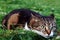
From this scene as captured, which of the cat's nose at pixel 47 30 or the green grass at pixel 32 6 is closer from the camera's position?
the cat's nose at pixel 47 30

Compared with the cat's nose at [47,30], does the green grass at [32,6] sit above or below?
above

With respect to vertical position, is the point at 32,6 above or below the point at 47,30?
above

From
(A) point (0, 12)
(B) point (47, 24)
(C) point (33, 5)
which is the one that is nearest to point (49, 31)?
(B) point (47, 24)

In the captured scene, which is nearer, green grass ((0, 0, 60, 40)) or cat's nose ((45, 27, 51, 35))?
cat's nose ((45, 27, 51, 35))

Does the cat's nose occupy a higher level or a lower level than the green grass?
lower

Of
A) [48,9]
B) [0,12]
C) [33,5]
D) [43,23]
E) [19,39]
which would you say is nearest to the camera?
[19,39]

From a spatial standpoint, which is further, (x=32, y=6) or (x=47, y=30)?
(x=32, y=6)

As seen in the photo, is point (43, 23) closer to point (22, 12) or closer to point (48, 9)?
point (22, 12)

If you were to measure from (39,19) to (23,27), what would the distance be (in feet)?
1.71

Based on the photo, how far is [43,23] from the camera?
6672 mm

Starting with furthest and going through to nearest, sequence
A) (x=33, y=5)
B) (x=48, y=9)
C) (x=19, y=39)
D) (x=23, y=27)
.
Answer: (x=33, y=5), (x=48, y=9), (x=23, y=27), (x=19, y=39)

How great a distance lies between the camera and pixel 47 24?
21.7 ft

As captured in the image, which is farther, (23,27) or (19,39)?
(23,27)

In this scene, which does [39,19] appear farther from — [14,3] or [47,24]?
[14,3]
